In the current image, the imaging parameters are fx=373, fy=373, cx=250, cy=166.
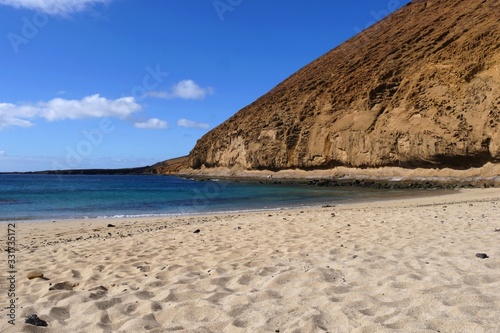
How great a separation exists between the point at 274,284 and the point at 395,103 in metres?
44.7

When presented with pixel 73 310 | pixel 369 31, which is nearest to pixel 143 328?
pixel 73 310

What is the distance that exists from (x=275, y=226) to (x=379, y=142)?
123 feet

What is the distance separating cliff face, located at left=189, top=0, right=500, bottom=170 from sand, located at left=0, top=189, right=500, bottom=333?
3252cm

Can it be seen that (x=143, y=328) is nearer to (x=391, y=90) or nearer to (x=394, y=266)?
(x=394, y=266)

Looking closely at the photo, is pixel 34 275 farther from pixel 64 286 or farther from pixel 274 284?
pixel 274 284

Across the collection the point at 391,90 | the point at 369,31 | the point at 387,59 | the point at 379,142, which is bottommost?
the point at 379,142

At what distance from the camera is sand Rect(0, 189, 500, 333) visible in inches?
129

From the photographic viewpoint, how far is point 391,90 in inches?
1823

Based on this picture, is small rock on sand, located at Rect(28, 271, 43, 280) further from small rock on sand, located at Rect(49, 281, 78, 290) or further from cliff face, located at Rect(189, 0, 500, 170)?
cliff face, located at Rect(189, 0, 500, 170)

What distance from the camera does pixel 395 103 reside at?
146ft

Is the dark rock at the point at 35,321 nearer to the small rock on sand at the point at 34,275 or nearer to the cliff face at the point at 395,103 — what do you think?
the small rock on sand at the point at 34,275

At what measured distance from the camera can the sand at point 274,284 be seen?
328 cm

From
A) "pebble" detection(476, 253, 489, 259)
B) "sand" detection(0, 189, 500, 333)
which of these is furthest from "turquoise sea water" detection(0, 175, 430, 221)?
"pebble" detection(476, 253, 489, 259)

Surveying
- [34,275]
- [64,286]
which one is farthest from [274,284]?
[34,275]
